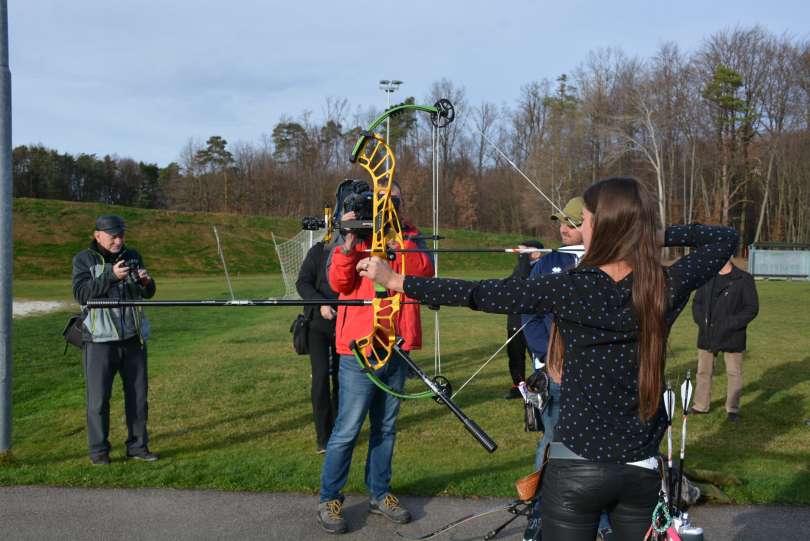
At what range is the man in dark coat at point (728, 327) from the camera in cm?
773

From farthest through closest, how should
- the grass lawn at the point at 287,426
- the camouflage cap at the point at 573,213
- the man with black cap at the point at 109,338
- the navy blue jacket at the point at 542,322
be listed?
the man with black cap at the point at 109,338
the grass lawn at the point at 287,426
the navy blue jacket at the point at 542,322
the camouflage cap at the point at 573,213

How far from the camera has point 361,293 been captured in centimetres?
435

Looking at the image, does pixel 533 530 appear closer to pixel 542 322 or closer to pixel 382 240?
pixel 542 322

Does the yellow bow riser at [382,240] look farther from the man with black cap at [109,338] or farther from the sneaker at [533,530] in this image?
the man with black cap at [109,338]

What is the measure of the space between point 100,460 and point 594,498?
4671mm

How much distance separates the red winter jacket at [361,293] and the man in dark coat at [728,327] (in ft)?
15.6

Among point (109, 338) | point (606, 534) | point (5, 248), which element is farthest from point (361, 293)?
point (5, 248)

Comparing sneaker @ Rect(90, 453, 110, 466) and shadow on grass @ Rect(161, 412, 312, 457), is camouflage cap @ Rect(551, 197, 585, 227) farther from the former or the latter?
sneaker @ Rect(90, 453, 110, 466)

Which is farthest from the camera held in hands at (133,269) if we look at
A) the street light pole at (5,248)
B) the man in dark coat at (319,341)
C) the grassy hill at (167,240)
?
the grassy hill at (167,240)

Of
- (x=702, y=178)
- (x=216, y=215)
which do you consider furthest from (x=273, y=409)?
(x=702, y=178)

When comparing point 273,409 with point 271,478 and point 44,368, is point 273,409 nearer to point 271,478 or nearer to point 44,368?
point 271,478

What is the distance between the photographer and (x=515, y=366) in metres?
9.16

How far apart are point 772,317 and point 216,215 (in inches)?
1529

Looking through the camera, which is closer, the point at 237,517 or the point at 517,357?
the point at 237,517
